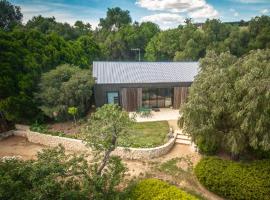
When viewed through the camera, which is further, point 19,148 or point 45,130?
point 45,130

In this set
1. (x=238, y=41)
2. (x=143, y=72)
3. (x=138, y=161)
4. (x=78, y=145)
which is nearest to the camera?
(x=138, y=161)

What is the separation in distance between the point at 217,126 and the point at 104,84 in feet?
40.1

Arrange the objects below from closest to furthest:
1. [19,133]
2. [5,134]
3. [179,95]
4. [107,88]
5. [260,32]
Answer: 1. [5,134]
2. [19,133]
3. [107,88]
4. [179,95]
5. [260,32]

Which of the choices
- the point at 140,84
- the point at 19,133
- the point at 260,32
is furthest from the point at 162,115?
the point at 260,32

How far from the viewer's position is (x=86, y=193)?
10.6 m

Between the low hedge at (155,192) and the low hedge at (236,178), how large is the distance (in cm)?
216

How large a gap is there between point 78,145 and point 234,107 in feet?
38.4

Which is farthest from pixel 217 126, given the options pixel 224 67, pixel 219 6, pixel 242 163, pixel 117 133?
pixel 219 6

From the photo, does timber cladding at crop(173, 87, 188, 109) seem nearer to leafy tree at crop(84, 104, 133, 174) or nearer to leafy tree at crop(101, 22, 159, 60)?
leafy tree at crop(84, 104, 133, 174)

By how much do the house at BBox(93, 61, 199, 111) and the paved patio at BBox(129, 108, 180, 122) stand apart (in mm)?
807

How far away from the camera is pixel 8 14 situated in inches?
2174

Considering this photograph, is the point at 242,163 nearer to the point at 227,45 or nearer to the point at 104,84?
the point at 104,84

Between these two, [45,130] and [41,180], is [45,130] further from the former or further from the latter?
[41,180]

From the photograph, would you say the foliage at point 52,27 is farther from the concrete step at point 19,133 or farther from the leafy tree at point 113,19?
the concrete step at point 19,133
